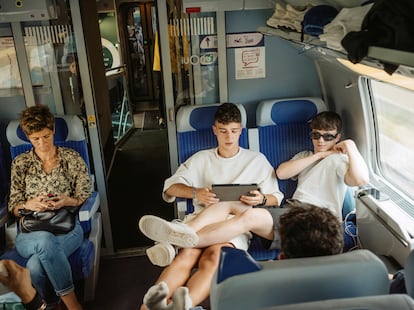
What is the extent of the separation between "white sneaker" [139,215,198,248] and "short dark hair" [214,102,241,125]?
0.85 m

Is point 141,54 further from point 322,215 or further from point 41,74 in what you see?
point 322,215

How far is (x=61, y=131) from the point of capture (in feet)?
11.0

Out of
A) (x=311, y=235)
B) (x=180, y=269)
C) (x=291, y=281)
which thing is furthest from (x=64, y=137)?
(x=291, y=281)

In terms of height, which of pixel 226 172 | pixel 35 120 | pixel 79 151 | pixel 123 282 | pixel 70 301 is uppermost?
pixel 35 120

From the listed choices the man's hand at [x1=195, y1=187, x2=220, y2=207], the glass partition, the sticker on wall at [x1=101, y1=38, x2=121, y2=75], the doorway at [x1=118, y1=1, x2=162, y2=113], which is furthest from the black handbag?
the doorway at [x1=118, y1=1, x2=162, y2=113]

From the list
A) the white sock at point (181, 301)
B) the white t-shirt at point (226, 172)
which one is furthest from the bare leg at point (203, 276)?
the white t-shirt at point (226, 172)

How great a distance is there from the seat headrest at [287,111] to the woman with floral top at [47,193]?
1404mm

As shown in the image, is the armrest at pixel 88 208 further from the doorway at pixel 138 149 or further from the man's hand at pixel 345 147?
the man's hand at pixel 345 147

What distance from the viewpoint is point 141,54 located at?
9508 mm

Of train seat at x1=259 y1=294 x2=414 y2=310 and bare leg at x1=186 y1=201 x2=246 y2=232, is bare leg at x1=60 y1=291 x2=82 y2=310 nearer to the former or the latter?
bare leg at x1=186 y1=201 x2=246 y2=232

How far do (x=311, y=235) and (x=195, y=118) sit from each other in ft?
6.51

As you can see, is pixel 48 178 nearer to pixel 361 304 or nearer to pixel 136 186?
pixel 136 186

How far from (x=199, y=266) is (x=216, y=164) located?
0.82 metres

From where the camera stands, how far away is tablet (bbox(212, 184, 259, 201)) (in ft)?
9.65
